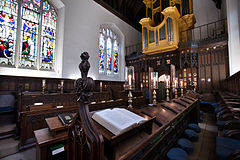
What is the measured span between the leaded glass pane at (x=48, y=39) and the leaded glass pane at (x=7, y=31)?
114cm

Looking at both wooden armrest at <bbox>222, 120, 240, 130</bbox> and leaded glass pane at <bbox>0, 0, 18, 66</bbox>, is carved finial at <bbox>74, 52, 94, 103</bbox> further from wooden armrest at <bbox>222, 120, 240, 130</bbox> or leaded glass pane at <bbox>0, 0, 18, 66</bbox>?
leaded glass pane at <bbox>0, 0, 18, 66</bbox>

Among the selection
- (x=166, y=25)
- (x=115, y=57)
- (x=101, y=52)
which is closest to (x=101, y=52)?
(x=101, y=52)

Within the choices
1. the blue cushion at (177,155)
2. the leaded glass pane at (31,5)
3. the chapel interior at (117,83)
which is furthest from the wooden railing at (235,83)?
the leaded glass pane at (31,5)

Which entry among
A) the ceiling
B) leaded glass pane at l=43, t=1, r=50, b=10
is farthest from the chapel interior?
the ceiling

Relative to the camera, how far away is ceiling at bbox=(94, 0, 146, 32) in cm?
909

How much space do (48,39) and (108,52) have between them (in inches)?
176

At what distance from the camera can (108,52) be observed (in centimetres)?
930

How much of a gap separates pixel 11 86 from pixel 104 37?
6.76 meters

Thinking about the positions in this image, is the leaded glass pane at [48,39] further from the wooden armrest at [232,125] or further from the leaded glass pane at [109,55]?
the wooden armrest at [232,125]

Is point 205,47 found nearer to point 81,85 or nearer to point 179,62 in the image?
point 179,62

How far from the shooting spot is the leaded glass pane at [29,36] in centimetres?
518

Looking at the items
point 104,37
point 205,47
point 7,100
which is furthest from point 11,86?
point 205,47

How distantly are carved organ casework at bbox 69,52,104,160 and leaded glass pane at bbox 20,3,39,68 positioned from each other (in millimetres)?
6226

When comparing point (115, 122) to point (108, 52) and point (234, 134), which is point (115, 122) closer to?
point (234, 134)
